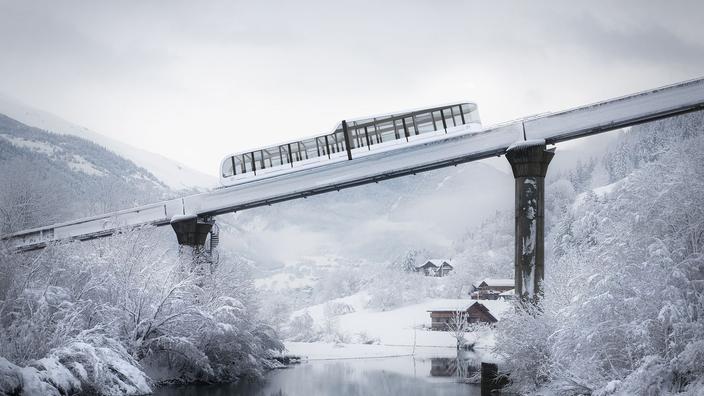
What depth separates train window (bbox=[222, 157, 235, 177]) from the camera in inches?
1508

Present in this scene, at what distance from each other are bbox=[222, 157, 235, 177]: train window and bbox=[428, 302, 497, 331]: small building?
151 feet

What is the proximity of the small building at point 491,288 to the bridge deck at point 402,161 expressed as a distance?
69.0 metres

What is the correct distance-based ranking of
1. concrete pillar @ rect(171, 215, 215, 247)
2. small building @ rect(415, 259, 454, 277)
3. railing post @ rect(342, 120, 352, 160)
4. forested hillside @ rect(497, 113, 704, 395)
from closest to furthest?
forested hillside @ rect(497, 113, 704, 395)
railing post @ rect(342, 120, 352, 160)
concrete pillar @ rect(171, 215, 215, 247)
small building @ rect(415, 259, 454, 277)

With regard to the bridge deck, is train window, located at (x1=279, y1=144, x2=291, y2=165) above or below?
above

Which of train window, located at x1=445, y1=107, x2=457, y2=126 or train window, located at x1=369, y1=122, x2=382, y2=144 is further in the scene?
train window, located at x1=369, y1=122, x2=382, y2=144

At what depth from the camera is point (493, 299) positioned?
98.3m

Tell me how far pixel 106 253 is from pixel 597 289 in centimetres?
2362

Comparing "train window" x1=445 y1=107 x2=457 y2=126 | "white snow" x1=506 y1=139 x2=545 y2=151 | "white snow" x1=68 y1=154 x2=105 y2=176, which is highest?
"white snow" x1=68 y1=154 x2=105 y2=176

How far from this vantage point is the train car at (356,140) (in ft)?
105

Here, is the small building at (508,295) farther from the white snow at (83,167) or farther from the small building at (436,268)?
the white snow at (83,167)

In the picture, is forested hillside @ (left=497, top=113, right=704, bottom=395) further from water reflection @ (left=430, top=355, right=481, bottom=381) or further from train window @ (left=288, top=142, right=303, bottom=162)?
train window @ (left=288, top=142, right=303, bottom=162)

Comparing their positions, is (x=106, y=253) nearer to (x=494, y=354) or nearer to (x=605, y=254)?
(x=494, y=354)

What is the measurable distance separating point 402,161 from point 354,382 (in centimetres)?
1422

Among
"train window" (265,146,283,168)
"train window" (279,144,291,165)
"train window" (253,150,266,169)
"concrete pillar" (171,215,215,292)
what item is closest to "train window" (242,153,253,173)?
"train window" (253,150,266,169)
